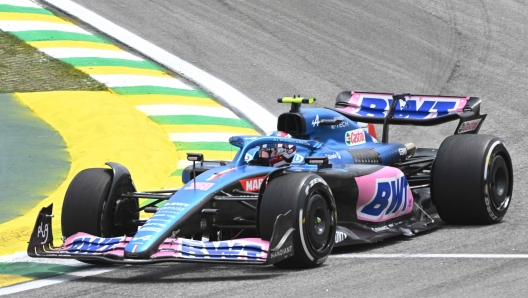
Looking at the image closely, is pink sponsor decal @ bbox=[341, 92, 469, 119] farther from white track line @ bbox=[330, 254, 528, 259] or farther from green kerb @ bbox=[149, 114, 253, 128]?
white track line @ bbox=[330, 254, 528, 259]

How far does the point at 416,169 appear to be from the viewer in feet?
32.9

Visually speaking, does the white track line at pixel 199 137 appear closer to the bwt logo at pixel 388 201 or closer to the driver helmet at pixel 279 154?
the driver helmet at pixel 279 154

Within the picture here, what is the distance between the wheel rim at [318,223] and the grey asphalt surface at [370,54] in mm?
190

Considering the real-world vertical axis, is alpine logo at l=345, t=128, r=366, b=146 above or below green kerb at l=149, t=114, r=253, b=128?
above

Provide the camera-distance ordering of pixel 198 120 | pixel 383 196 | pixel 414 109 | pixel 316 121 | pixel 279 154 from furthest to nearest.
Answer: pixel 198 120 < pixel 414 109 < pixel 316 121 < pixel 279 154 < pixel 383 196

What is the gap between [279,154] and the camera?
348 inches

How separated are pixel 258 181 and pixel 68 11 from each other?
32.0 ft

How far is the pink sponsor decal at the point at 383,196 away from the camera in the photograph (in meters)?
8.55

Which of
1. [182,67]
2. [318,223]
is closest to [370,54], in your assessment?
[182,67]

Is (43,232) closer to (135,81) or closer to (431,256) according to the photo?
(431,256)

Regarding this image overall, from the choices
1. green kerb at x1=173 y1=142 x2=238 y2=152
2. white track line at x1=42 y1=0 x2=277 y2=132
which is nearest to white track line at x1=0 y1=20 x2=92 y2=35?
white track line at x1=42 y1=0 x2=277 y2=132

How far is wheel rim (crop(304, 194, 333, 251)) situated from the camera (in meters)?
7.51

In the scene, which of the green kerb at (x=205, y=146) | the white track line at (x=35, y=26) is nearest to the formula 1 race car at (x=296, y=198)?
the green kerb at (x=205, y=146)

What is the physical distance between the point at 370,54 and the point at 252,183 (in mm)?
8690
